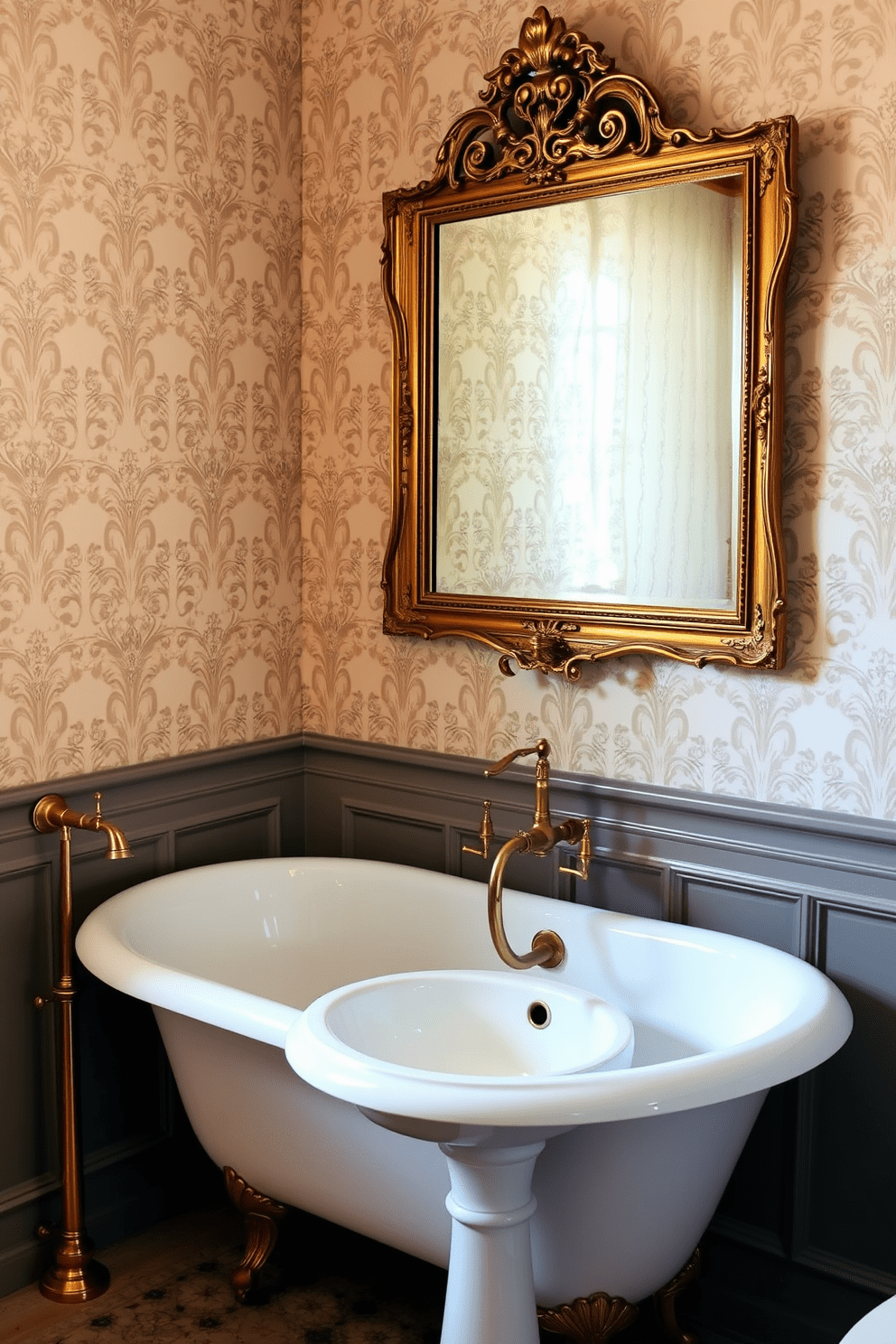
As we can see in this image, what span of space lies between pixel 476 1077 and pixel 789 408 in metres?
1.17

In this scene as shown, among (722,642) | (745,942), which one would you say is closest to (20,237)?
(722,642)

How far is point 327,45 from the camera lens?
105 inches

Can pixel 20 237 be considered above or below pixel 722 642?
above

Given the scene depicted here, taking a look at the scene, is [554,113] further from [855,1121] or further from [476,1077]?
[855,1121]

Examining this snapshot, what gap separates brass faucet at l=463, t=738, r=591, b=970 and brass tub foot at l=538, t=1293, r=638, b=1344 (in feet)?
1.77

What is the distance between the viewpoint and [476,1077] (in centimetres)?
158

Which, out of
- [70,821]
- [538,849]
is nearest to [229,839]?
[70,821]

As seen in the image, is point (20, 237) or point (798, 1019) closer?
point (798, 1019)

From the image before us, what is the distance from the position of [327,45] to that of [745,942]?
2.01 meters

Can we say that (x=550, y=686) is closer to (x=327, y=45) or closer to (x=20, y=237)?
(x=20, y=237)

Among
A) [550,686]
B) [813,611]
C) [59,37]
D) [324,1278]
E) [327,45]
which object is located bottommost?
[324,1278]

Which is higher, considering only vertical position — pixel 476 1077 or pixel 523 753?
Answer: pixel 523 753

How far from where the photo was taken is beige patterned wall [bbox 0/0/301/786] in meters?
2.20

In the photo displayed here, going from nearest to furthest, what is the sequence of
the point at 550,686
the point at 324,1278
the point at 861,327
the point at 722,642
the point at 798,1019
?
the point at 798,1019
the point at 861,327
the point at 722,642
the point at 324,1278
the point at 550,686
